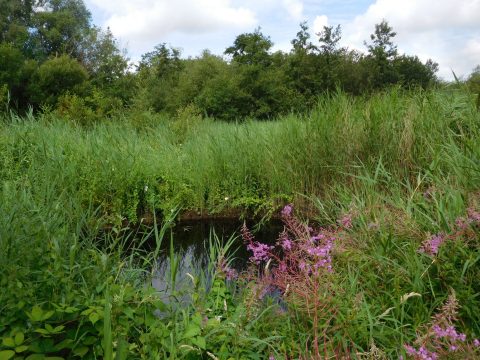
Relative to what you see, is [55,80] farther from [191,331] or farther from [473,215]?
[473,215]

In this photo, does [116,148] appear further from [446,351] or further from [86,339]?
[446,351]

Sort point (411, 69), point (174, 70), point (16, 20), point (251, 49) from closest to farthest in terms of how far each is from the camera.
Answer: point (251, 49)
point (174, 70)
point (16, 20)
point (411, 69)

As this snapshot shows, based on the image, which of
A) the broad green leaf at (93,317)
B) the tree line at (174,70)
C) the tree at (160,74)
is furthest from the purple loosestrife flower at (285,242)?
the tree at (160,74)

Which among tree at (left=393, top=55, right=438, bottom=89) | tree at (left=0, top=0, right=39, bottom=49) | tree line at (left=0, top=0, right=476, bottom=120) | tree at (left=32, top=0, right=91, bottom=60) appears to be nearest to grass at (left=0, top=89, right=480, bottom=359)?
tree line at (left=0, top=0, right=476, bottom=120)

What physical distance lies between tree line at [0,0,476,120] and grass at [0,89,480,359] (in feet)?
29.5

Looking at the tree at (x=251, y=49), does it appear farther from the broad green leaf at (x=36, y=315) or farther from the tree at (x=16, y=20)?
the broad green leaf at (x=36, y=315)

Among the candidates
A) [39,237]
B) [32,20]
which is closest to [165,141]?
[39,237]

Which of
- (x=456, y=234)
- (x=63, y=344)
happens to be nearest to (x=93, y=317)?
(x=63, y=344)

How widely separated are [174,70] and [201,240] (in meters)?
21.1

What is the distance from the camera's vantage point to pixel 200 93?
19.8 meters

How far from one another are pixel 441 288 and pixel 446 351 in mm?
715

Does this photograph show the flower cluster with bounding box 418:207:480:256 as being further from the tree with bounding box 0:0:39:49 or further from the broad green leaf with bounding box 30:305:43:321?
the tree with bounding box 0:0:39:49

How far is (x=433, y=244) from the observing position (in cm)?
228

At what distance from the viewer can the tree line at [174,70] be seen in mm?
19281
